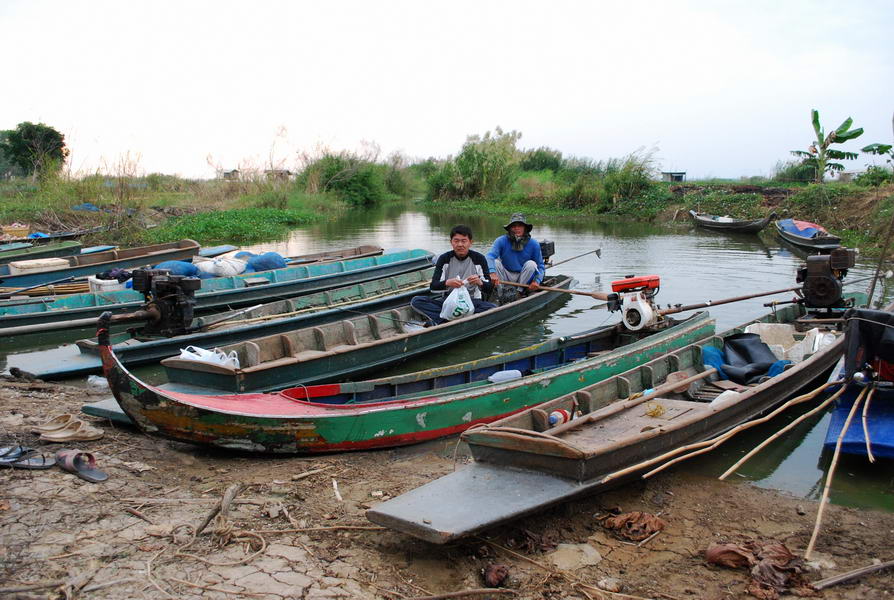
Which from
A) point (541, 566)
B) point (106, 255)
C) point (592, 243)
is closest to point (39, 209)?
point (106, 255)

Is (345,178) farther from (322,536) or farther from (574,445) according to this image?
(322,536)

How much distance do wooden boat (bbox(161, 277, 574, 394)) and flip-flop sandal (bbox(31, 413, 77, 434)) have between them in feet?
3.02

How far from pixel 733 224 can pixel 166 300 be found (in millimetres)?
19718

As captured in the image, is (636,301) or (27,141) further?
(27,141)

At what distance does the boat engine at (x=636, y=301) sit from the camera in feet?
25.6

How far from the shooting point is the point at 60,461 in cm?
467

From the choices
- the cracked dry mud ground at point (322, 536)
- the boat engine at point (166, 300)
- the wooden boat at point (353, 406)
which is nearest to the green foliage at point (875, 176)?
the wooden boat at point (353, 406)

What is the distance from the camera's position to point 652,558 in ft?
13.0

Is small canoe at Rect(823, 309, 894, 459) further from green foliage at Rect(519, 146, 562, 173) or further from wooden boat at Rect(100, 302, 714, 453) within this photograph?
green foliage at Rect(519, 146, 562, 173)

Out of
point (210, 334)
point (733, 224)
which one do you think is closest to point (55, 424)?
point (210, 334)

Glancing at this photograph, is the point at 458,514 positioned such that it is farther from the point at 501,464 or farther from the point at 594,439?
the point at 594,439

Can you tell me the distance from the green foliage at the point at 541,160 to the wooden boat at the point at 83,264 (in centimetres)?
3596

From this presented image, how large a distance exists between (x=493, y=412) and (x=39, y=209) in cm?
2244

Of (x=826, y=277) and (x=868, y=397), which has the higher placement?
(x=826, y=277)
